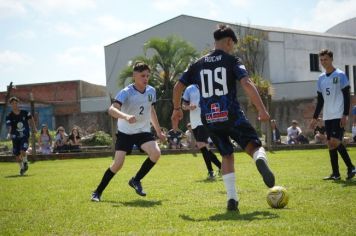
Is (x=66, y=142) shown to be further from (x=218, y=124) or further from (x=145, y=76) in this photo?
(x=218, y=124)

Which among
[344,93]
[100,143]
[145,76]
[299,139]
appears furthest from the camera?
[100,143]

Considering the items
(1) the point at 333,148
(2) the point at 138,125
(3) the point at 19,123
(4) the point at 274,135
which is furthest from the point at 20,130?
(4) the point at 274,135

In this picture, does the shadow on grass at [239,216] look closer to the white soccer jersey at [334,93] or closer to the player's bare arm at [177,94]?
the player's bare arm at [177,94]

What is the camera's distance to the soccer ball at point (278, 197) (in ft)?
21.0

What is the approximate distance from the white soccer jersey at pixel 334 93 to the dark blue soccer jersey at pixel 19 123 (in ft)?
28.5

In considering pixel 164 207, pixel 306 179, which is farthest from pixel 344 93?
pixel 164 207

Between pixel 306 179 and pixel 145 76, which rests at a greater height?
pixel 145 76

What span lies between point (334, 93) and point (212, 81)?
4.13 m

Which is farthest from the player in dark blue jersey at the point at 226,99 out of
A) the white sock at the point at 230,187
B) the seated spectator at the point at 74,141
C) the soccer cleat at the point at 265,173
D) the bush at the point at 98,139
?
the bush at the point at 98,139

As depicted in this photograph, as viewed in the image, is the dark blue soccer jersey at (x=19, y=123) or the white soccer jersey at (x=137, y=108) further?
the dark blue soccer jersey at (x=19, y=123)

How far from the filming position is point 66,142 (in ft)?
80.1

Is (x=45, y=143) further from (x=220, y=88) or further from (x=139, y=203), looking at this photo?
(x=220, y=88)

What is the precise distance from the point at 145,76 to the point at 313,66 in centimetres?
4027

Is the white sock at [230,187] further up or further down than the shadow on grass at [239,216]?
further up
